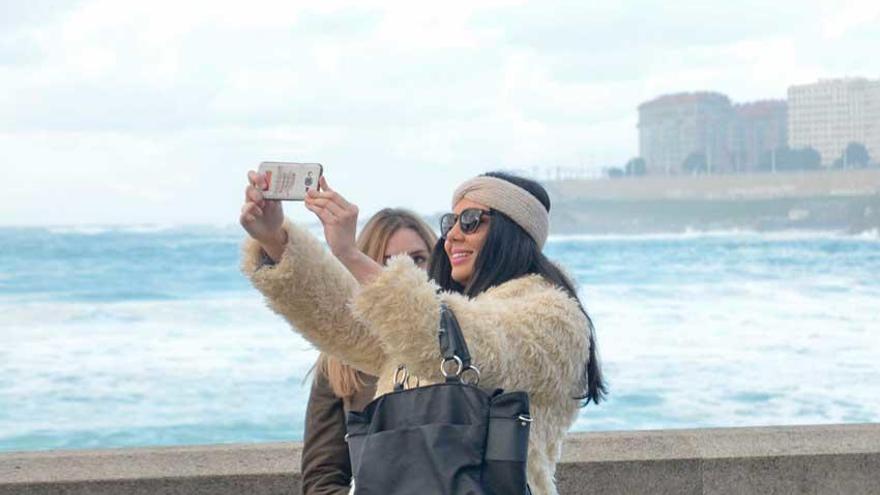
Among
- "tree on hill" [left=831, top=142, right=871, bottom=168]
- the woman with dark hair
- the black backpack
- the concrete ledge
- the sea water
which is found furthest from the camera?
"tree on hill" [left=831, top=142, right=871, bottom=168]

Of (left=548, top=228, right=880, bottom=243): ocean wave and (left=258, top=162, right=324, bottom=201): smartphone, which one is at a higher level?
(left=258, top=162, right=324, bottom=201): smartphone

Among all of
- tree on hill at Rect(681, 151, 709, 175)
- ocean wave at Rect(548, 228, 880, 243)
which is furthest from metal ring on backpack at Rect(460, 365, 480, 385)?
tree on hill at Rect(681, 151, 709, 175)

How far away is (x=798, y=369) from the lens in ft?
58.5

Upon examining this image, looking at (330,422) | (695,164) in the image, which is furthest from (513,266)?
(695,164)

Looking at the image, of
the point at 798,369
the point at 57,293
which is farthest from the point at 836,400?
the point at 57,293

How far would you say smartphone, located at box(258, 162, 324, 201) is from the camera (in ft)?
8.13

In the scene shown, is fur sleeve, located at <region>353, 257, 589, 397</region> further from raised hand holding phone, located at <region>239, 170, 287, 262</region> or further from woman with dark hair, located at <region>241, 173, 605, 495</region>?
raised hand holding phone, located at <region>239, 170, 287, 262</region>

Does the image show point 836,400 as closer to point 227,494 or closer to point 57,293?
point 227,494

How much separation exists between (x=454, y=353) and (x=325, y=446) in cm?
85

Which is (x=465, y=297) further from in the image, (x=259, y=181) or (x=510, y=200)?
(x=259, y=181)

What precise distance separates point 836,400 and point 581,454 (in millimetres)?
10890

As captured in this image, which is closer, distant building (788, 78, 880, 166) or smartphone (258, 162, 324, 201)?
smartphone (258, 162, 324, 201)

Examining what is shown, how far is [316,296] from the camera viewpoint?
2.64 metres

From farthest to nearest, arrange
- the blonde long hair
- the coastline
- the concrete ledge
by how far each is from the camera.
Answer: the coastline
the concrete ledge
the blonde long hair
